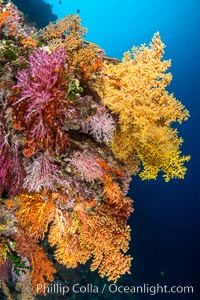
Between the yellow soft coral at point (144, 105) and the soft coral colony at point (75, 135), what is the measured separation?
2 centimetres

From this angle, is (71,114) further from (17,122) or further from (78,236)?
(78,236)

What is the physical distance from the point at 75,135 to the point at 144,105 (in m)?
1.11

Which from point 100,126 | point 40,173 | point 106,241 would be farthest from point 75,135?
point 106,241

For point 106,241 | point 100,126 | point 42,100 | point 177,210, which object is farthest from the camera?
point 177,210

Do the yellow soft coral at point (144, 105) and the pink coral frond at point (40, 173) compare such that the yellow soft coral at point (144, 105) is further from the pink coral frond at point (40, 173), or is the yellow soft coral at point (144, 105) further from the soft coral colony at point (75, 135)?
the pink coral frond at point (40, 173)

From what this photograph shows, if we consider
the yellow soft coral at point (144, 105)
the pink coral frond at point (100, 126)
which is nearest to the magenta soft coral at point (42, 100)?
the pink coral frond at point (100, 126)

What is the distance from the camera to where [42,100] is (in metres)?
3.19

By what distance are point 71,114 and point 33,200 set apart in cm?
140

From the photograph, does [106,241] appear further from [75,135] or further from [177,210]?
[177,210]

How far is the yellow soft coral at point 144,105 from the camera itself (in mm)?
4180

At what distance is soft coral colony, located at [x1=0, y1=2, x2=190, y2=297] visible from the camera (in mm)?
3461

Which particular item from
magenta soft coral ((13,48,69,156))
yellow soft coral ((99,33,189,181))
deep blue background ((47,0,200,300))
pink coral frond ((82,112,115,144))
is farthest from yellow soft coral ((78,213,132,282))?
deep blue background ((47,0,200,300))

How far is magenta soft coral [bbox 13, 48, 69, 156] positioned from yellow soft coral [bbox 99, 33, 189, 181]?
109 centimetres

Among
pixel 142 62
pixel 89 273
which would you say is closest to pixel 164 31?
pixel 89 273
